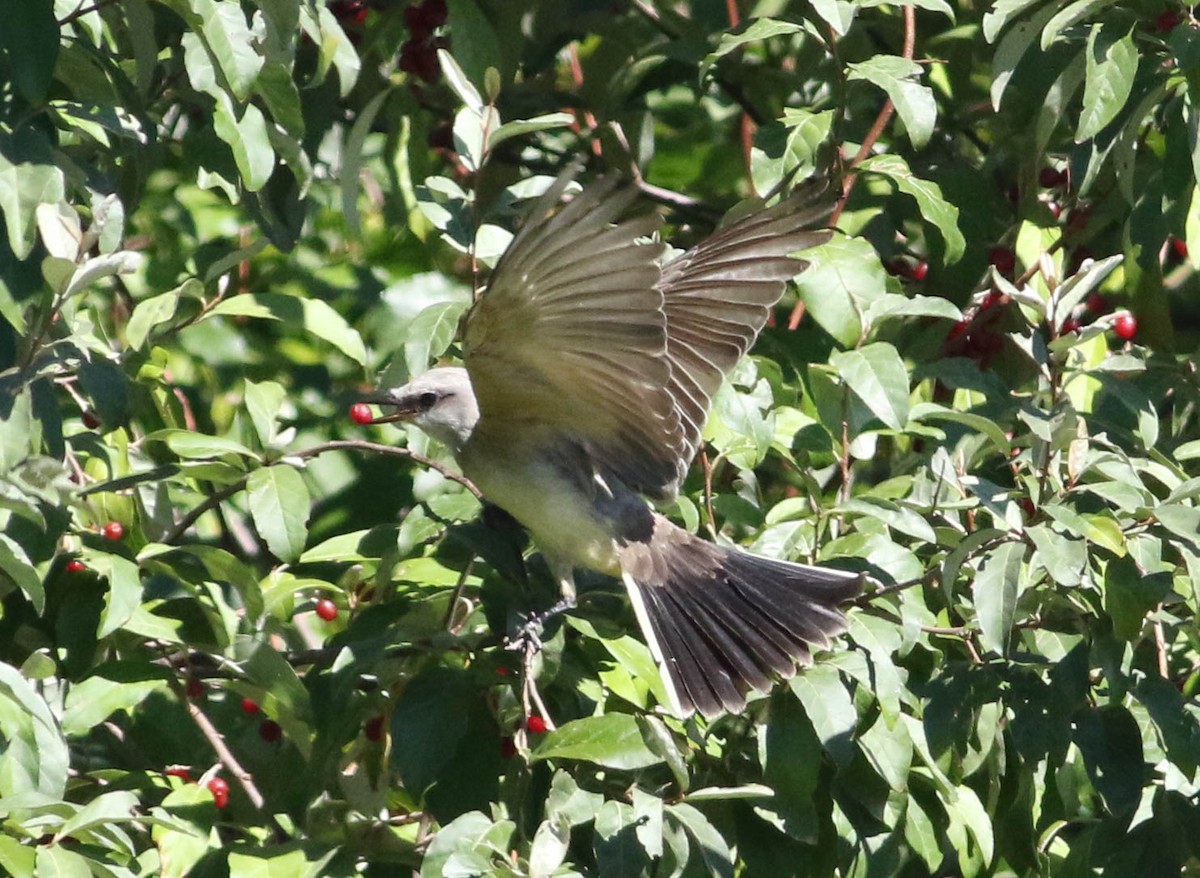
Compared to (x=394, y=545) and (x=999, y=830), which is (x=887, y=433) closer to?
(x=999, y=830)

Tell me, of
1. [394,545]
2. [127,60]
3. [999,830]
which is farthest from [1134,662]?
[127,60]

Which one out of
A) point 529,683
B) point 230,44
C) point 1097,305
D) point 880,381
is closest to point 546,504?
point 529,683

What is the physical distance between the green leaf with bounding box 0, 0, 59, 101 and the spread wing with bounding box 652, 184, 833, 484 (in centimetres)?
145

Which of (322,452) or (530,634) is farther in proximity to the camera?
(322,452)

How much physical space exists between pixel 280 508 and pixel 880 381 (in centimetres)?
117

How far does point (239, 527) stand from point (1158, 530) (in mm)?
2444

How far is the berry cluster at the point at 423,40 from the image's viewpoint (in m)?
4.18

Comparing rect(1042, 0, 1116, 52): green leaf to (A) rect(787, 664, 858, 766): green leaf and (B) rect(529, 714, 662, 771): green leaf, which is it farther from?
(B) rect(529, 714, 662, 771): green leaf

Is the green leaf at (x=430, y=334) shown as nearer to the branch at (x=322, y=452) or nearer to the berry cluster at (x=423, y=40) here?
the branch at (x=322, y=452)

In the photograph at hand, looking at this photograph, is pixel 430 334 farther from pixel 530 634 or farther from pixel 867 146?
pixel 867 146

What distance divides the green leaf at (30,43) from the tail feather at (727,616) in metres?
1.51

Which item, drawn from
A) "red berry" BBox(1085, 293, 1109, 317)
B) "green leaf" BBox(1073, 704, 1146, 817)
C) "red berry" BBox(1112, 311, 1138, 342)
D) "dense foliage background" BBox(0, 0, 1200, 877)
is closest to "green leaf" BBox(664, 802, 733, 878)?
"dense foliage background" BBox(0, 0, 1200, 877)

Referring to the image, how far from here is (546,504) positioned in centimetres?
362

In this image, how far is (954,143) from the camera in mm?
4285
